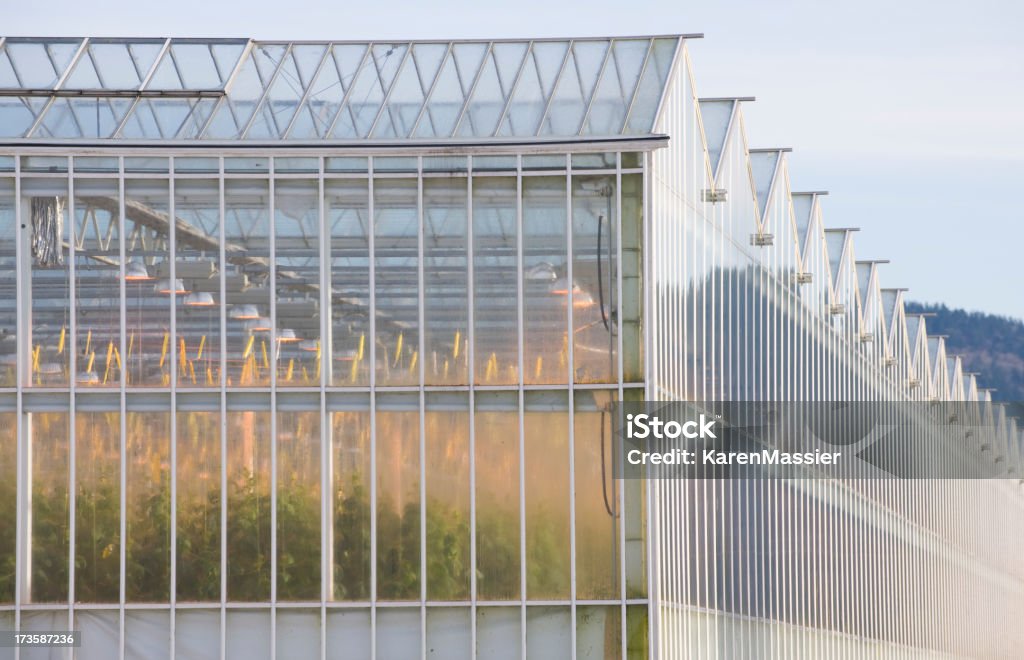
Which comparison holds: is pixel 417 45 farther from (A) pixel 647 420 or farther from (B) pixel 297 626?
(B) pixel 297 626

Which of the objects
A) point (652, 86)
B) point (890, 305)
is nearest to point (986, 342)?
point (890, 305)

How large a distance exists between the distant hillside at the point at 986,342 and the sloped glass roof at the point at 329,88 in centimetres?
14663

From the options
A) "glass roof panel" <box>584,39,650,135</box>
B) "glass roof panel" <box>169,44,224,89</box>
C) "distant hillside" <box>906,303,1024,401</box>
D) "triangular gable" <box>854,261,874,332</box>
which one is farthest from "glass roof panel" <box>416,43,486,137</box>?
"distant hillside" <box>906,303,1024,401</box>

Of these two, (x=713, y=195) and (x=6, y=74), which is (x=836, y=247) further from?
(x=6, y=74)

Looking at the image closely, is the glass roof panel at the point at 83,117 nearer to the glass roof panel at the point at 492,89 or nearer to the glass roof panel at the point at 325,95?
the glass roof panel at the point at 325,95

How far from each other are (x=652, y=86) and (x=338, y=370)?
25.0 ft

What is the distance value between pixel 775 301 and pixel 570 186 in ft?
41.6

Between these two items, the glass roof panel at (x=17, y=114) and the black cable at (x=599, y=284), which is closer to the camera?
the black cable at (x=599, y=284)

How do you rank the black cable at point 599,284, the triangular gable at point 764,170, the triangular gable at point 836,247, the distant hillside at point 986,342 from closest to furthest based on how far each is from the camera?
the black cable at point 599,284
the triangular gable at point 764,170
the triangular gable at point 836,247
the distant hillside at point 986,342

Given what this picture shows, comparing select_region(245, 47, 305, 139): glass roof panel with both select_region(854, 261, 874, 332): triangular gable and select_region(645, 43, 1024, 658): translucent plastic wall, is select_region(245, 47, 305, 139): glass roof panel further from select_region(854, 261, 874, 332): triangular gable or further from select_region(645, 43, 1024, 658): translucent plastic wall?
select_region(854, 261, 874, 332): triangular gable

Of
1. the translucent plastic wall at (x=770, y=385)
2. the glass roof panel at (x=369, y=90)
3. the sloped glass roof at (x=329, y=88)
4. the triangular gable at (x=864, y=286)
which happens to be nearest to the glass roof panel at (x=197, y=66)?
the sloped glass roof at (x=329, y=88)

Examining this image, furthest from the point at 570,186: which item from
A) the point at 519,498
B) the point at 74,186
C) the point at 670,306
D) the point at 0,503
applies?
the point at 0,503

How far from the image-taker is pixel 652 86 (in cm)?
3180

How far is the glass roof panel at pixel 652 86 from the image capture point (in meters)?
30.9
